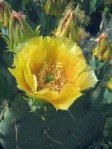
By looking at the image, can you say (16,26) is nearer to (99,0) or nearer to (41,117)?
(41,117)

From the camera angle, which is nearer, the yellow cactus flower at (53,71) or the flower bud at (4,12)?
the yellow cactus flower at (53,71)

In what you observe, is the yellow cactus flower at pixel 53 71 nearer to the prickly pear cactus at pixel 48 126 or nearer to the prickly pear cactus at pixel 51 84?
the prickly pear cactus at pixel 51 84

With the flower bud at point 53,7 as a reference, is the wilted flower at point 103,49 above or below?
below

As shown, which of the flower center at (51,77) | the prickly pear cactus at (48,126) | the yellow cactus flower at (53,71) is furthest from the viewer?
the prickly pear cactus at (48,126)

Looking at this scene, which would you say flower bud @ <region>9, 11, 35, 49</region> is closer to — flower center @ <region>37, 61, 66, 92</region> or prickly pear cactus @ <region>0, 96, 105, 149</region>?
flower center @ <region>37, 61, 66, 92</region>

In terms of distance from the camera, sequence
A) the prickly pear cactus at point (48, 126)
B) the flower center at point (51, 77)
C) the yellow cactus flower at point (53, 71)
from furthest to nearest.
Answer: the prickly pear cactus at point (48, 126) < the flower center at point (51, 77) < the yellow cactus flower at point (53, 71)

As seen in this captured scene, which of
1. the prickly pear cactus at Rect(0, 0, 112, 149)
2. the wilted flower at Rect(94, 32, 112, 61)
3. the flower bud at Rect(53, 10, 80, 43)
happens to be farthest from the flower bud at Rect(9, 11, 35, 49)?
the wilted flower at Rect(94, 32, 112, 61)

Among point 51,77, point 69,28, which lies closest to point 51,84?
point 51,77

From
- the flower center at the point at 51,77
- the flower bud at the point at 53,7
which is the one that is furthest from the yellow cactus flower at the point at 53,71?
the flower bud at the point at 53,7

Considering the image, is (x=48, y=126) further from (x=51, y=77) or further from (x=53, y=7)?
(x=53, y=7)
